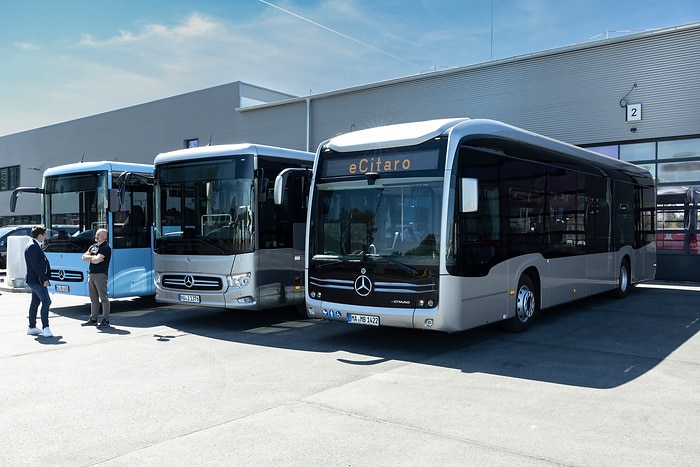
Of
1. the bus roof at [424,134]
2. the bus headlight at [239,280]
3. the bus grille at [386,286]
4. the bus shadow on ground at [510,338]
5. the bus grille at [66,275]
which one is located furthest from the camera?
the bus grille at [66,275]

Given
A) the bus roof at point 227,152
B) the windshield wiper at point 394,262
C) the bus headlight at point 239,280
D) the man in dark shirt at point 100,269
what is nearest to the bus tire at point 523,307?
the windshield wiper at point 394,262

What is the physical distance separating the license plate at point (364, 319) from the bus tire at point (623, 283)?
303 inches

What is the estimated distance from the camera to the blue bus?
11.8m

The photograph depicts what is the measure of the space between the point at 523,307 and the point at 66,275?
8.59m

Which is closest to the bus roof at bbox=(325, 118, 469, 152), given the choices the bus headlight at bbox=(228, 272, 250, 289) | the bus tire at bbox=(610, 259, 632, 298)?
the bus headlight at bbox=(228, 272, 250, 289)

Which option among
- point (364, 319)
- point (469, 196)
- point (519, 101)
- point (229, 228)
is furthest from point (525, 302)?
point (519, 101)

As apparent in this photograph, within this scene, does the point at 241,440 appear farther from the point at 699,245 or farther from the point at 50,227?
the point at 699,245

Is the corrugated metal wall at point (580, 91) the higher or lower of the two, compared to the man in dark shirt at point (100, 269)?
higher

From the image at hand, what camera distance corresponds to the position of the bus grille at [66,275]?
1179 cm

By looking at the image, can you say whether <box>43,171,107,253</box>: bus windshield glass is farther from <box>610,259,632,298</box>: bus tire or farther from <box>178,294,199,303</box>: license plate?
<box>610,259,632,298</box>: bus tire

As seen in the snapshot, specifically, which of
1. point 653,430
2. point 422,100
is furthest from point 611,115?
point 653,430

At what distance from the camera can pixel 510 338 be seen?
30.2 feet

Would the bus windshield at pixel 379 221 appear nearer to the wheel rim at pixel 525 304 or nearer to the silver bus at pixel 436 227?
the silver bus at pixel 436 227

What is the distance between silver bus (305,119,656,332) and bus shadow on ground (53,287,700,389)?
1.54 ft
